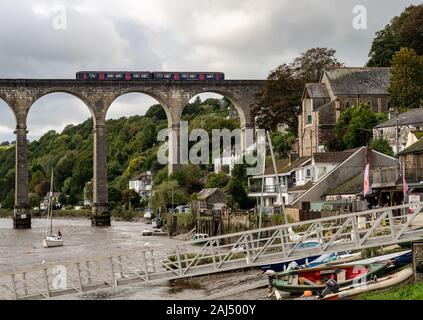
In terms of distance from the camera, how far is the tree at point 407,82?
233ft

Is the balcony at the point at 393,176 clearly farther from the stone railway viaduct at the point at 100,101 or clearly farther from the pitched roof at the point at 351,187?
the stone railway viaduct at the point at 100,101

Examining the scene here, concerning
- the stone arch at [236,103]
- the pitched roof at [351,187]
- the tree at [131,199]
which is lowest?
the pitched roof at [351,187]

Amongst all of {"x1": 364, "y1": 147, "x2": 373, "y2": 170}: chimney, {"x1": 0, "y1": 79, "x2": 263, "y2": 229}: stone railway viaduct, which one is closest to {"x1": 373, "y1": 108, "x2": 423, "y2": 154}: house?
{"x1": 364, "y1": 147, "x2": 373, "y2": 170}: chimney

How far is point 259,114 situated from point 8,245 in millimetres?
29434

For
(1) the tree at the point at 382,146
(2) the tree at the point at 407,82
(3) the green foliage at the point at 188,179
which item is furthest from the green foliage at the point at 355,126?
(3) the green foliage at the point at 188,179

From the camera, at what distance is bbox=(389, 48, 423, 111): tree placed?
233 feet

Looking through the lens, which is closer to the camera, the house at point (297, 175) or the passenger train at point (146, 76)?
the house at point (297, 175)

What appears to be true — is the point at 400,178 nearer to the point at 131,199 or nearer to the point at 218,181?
the point at 218,181

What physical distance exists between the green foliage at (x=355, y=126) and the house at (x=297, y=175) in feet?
14.2

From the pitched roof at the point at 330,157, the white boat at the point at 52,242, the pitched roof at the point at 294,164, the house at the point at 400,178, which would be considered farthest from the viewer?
the white boat at the point at 52,242

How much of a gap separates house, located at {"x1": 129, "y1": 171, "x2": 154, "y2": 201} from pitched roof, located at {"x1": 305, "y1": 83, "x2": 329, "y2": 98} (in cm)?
5690

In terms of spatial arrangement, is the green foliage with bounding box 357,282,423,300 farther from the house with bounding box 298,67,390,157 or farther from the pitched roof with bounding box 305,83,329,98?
the pitched roof with bounding box 305,83,329,98
